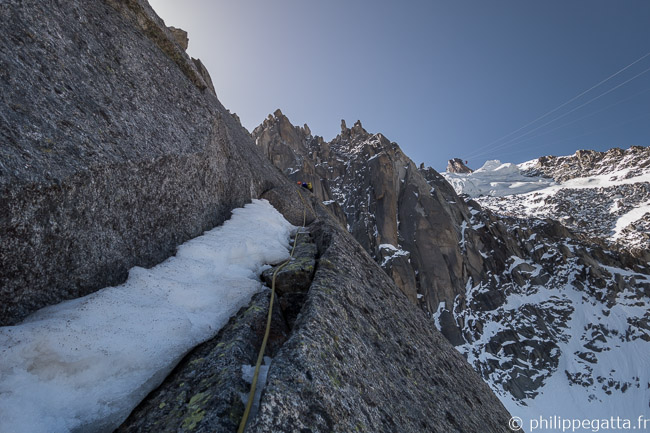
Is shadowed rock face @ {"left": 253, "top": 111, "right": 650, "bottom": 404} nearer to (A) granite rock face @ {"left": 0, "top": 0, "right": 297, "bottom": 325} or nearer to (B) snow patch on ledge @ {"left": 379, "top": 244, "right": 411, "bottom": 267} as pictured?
(B) snow patch on ledge @ {"left": 379, "top": 244, "right": 411, "bottom": 267}

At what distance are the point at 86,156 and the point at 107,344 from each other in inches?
138

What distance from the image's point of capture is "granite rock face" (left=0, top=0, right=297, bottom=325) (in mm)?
4531

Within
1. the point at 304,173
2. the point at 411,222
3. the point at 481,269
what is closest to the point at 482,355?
the point at 481,269

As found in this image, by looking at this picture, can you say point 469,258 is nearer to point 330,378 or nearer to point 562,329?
point 562,329

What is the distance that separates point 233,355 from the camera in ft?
14.1

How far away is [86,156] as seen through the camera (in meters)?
5.54

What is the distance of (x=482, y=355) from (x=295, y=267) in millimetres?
103221

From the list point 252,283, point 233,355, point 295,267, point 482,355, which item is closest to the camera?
point 233,355

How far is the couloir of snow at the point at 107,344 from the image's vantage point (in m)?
3.29

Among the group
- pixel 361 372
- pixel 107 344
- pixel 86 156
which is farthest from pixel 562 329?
pixel 86 156

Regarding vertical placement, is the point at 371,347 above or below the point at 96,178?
below

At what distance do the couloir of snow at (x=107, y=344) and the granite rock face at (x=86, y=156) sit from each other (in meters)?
0.66

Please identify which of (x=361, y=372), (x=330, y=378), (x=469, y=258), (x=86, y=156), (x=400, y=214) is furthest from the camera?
(x=400, y=214)

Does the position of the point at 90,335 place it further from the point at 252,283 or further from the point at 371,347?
the point at 371,347
